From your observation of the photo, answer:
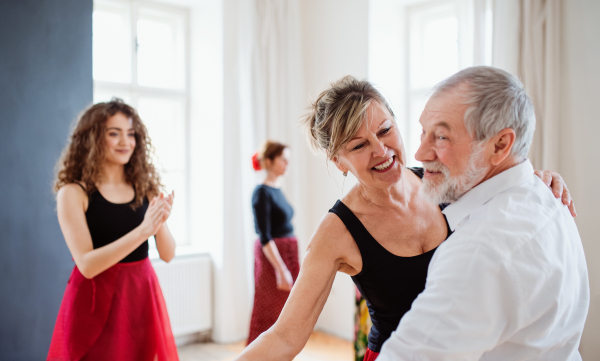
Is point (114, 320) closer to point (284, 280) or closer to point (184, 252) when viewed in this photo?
point (284, 280)

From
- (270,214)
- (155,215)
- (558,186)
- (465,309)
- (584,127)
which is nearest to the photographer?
(465,309)

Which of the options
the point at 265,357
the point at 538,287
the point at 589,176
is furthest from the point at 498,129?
the point at 589,176

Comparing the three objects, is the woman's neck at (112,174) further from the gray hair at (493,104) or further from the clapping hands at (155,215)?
the gray hair at (493,104)

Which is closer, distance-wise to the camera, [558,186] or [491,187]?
[491,187]

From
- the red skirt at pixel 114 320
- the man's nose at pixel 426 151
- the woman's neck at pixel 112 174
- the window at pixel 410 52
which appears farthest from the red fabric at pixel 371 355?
the window at pixel 410 52

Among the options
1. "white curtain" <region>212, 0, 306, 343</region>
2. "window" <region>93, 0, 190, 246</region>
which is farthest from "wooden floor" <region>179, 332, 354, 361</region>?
"window" <region>93, 0, 190, 246</region>

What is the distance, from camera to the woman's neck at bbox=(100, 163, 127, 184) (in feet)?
7.35

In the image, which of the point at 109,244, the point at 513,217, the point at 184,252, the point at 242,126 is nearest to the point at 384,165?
the point at 513,217

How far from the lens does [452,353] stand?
836 millimetres

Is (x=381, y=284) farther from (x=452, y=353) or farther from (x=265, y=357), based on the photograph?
(x=452, y=353)

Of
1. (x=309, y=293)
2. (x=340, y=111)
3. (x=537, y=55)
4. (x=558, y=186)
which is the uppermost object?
(x=537, y=55)

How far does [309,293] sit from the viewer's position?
1.33 meters

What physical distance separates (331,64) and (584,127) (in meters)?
2.41

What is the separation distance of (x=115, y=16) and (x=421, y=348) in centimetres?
441
